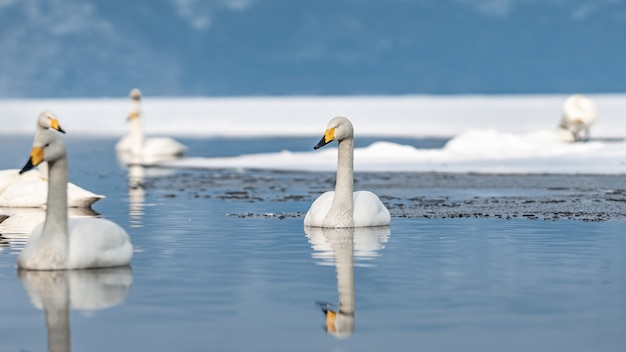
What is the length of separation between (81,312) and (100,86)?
413ft

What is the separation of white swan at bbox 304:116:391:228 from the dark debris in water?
54.3 inches

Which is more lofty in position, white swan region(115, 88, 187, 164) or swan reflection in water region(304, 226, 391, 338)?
white swan region(115, 88, 187, 164)

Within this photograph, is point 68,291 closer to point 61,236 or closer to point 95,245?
point 61,236

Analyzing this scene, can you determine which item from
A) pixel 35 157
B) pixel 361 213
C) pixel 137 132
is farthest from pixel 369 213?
pixel 137 132

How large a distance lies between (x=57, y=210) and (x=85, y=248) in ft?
1.32

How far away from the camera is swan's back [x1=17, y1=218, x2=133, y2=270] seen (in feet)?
34.7

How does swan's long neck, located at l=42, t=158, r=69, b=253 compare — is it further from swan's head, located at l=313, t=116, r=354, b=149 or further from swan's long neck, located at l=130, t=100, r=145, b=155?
swan's long neck, located at l=130, t=100, r=145, b=155

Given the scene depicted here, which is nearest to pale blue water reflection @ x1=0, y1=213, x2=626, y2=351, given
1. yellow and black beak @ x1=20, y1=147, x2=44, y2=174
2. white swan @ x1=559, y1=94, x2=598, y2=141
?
yellow and black beak @ x1=20, y1=147, x2=44, y2=174

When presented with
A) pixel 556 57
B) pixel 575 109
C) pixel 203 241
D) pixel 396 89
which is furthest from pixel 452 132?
pixel 556 57

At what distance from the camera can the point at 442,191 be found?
19703 mm

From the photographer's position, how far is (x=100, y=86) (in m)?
133

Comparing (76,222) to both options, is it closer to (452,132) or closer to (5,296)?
(5,296)

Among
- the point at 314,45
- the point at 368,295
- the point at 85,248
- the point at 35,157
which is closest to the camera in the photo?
the point at 368,295

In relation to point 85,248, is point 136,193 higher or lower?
higher
